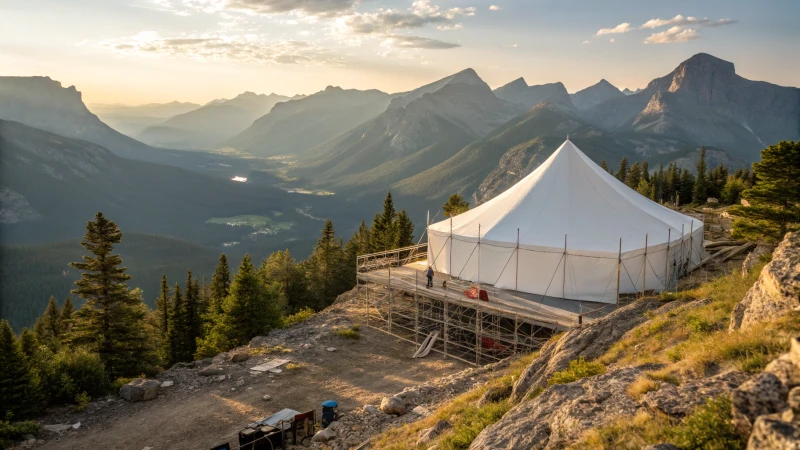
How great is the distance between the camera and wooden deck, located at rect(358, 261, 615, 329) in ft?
58.3

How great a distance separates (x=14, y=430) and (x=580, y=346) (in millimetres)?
15712

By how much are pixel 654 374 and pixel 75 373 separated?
18.9 metres

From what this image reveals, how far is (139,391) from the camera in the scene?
16500 millimetres

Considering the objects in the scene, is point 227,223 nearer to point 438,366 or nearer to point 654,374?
point 438,366

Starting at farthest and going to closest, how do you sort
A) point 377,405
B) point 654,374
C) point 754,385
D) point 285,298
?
point 285,298 → point 377,405 → point 654,374 → point 754,385

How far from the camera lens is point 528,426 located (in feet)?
21.4

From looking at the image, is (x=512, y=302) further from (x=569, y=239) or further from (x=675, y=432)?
(x=675, y=432)

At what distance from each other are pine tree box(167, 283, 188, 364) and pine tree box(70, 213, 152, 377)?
11.1 m

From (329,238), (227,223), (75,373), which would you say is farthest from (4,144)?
(75,373)

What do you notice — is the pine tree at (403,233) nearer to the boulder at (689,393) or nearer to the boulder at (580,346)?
the boulder at (580,346)

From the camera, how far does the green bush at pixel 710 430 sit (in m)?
4.21

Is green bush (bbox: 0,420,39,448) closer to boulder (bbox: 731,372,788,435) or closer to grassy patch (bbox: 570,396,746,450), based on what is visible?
grassy patch (bbox: 570,396,746,450)

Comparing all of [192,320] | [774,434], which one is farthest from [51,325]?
[774,434]

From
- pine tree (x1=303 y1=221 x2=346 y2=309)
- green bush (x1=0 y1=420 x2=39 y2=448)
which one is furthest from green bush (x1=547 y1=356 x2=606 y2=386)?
pine tree (x1=303 y1=221 x2=346 y2=309)
